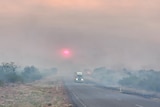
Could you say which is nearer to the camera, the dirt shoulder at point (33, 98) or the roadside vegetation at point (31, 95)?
the dirt shoulder at point (33, 98)

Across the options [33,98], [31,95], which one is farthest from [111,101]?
[31,95]

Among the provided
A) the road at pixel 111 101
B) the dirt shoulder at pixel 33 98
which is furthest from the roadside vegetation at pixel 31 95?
the road at pixel 111 101

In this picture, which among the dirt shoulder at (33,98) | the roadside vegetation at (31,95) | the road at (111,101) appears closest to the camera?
the road at (111,101)

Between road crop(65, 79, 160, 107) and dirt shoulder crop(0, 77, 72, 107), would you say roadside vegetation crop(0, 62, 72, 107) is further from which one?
road crop(65, 79, 160, 107)

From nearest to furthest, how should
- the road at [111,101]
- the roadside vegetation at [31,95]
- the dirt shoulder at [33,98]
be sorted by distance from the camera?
the road at [111,101] < the dirt shoulder at [33,98] < the roadside vegetation at [31,95]

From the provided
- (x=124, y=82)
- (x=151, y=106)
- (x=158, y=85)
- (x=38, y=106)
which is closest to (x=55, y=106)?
(x=38, y=106)


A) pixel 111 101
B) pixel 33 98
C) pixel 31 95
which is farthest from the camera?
pixel 31 95

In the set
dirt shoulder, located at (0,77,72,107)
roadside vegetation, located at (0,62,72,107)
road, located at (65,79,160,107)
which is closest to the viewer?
road, located at (65,79,160,107)

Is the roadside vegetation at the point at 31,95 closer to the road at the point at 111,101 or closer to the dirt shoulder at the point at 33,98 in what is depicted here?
the dirt shoulder at the point at 33,98

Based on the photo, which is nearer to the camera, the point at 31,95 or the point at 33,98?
the point at 33,98

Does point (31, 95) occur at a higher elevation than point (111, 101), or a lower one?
higher

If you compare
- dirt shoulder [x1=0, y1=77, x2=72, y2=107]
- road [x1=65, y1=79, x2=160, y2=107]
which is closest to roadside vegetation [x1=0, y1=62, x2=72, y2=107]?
dirt shoulder [x1=0, y1=77, x2=72, y2=107]

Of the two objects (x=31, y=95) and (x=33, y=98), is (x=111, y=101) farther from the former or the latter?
(x=31, y=95)

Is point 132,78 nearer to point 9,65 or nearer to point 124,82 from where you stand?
point 124,82
